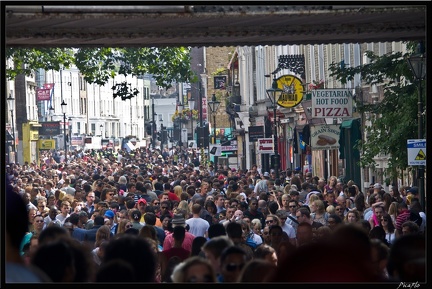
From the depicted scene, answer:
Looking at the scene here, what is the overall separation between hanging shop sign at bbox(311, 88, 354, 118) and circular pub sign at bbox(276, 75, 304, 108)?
8.98 metres

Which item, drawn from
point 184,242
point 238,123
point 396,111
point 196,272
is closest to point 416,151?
point 396,111

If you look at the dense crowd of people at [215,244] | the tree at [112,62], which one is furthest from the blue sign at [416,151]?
the tree at [112,62]

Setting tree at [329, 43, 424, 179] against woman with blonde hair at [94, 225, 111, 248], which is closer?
woman with blonde hair at [94, 225, 111, 248]

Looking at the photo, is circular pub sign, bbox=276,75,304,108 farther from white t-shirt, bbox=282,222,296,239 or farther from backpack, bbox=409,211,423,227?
white t-shirt, bbox=282,222,296,239

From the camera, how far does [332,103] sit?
3369cm

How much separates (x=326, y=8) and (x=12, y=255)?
659cm

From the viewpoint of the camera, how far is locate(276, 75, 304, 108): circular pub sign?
4278 centimetres

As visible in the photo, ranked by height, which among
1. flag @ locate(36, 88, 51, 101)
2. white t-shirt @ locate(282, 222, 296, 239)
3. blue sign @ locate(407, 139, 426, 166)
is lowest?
white t-shirt @ locate(282, 222, 296, 239)

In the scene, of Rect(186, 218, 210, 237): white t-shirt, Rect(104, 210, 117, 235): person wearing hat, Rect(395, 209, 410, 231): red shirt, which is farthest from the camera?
Rect(104, 210, 117, 235): person wearing hat

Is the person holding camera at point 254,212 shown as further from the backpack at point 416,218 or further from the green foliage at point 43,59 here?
the green foliage at point 43,59

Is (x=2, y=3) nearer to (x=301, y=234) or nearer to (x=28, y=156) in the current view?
(x=301, y=234)

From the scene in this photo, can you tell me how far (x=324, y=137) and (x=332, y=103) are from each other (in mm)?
1749

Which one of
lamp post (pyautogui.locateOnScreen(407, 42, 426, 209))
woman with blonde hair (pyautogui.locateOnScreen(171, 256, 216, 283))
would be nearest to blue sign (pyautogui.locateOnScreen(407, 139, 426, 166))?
lamp post (pyautogui.locateOnScreen(407, 42, 426, 209))

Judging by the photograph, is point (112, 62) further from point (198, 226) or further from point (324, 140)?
point (198, 226)
